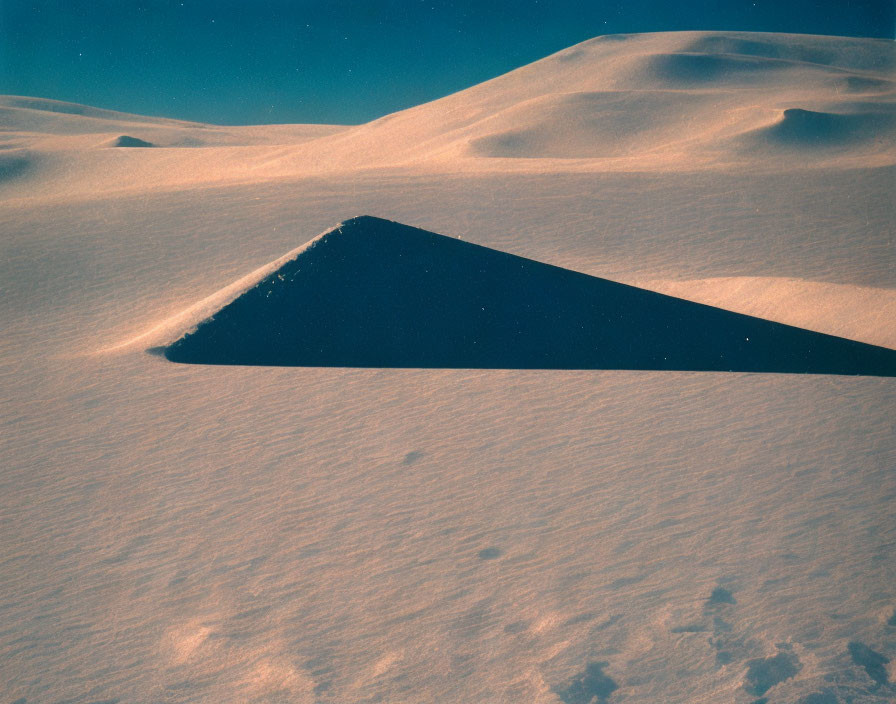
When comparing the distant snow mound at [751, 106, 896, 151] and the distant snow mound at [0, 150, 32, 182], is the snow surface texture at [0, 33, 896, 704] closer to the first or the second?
the distant snow mound at [751, 106, 896, 151]

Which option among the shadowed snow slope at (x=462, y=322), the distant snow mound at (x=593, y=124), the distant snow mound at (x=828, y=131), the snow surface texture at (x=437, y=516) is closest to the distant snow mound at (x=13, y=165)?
the distant snow mound at (x=593, y=124)

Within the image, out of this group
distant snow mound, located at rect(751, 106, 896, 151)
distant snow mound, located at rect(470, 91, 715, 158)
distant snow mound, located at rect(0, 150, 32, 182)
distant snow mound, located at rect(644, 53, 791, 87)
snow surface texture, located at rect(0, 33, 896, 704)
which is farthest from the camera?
distant snow mound, located at rect(644, 53, 791, 87)

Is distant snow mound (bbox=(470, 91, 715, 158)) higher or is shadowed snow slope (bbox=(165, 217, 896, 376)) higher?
distant snow mound (bbox=(470, 91, 715, 158))

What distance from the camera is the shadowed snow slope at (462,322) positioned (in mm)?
5306

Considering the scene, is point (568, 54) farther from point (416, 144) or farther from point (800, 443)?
point (800, 443)

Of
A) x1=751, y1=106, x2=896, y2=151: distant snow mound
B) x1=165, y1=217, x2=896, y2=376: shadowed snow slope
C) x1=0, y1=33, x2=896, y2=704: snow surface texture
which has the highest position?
x1=751, y1=106, x2=896, y2=151: distant snow mound

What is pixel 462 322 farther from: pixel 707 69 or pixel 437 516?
pixel 707 69

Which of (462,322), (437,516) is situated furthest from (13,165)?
(437,516)

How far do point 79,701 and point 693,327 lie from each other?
14.9ft

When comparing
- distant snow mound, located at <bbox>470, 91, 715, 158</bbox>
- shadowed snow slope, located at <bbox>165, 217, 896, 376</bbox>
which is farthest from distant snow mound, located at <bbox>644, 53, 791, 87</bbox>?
shadowed snow slope, located at <bbox>165, 217, 896, 376</bbox>

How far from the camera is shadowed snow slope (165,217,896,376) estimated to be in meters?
5.31

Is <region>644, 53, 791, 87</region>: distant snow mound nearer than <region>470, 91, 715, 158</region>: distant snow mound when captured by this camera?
No

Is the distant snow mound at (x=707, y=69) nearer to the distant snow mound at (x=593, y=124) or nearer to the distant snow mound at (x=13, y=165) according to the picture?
the distant snow mound at (x=593, y=124)

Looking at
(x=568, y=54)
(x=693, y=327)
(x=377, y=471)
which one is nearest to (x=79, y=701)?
(x=377, y=471)
